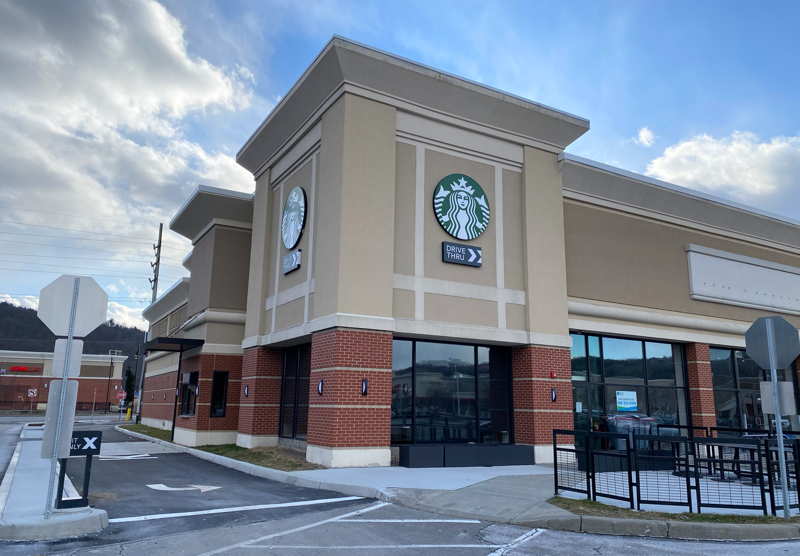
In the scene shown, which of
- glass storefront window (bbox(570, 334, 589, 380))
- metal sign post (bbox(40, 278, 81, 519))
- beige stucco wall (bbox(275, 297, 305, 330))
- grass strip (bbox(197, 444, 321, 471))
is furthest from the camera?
glass storefront window (bbox(570, 334, 589, 380))

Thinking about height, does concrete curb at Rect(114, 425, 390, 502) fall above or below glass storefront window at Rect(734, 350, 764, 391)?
below

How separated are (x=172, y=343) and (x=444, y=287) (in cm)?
1212

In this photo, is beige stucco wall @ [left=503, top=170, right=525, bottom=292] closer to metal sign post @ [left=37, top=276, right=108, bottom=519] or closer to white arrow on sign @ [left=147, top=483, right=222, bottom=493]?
white arrow on sign @ [left=147, top=483, right=222, bottom=493]

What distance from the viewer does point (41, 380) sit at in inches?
2980

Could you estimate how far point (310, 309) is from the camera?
17953mm

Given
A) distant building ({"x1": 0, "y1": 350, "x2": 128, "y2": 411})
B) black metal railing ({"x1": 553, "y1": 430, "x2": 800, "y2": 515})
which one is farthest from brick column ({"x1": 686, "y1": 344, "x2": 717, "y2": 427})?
distant building ({"x1": 0, "y1": 350, "x2": 128, "y2": 411})

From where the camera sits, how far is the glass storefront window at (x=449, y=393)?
1700cm

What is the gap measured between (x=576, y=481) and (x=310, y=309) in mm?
8798

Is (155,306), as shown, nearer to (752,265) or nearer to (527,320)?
(527,320)

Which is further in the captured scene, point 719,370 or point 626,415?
point 719,370

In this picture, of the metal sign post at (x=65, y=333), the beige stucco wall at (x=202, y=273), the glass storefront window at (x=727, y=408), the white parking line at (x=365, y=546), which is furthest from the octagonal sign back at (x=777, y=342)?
the beige stucco wall at (x=202, y=273)

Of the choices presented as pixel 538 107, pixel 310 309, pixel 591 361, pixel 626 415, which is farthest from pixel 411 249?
pixel 626 415

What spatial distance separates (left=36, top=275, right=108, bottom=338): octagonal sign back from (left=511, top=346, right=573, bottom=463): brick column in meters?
12.6

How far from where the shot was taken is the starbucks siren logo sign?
19.3 meters
